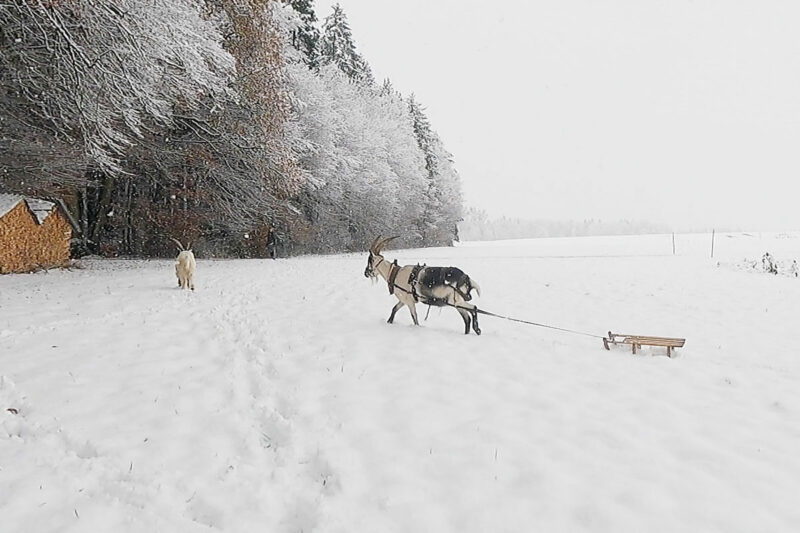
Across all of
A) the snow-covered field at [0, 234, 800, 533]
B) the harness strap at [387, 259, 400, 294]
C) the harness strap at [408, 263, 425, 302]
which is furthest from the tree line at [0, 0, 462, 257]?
the harness strap at [408, 263, 425, 302]

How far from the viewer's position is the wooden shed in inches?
552

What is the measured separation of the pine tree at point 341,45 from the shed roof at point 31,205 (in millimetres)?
25476

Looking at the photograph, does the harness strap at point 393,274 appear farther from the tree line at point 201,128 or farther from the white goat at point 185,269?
the tree line at point 201,128

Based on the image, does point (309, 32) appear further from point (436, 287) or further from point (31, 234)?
point (436, 287)

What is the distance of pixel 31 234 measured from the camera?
49.7ft

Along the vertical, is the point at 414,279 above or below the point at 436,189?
below

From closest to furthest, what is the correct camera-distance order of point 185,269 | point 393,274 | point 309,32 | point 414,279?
1. point 414,279
2. point 393,274
3. point 185,269
4. point 309,32

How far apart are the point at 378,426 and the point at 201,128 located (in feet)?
51.8

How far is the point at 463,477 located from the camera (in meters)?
3.66

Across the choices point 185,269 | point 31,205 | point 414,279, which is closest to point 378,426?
point 414,279

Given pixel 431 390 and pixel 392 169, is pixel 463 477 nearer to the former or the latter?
pixel 431 390

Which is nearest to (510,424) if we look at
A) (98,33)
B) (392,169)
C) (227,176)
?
(98,33)

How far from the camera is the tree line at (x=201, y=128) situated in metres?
9.27

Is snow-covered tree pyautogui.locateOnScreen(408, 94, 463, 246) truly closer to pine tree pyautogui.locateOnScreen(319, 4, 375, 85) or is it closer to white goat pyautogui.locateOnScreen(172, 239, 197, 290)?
pine tree pyautogui.locateOnScreen(319, 4, 375, 85)
